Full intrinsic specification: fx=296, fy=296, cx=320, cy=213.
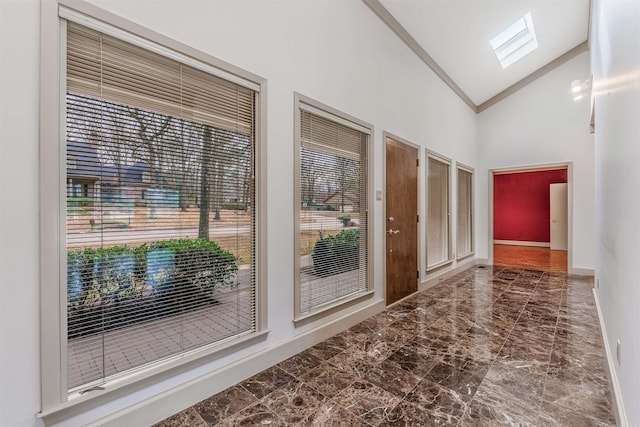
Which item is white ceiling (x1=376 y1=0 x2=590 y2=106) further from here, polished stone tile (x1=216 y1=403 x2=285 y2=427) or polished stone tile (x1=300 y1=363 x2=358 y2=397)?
polished stone tile (x1=216 y1=403 x2=285 y2=427)

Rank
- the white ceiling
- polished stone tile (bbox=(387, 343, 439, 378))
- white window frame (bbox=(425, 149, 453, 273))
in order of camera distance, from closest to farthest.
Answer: polished stone tile (bbox=(387, 343, 439, 378)) → the white ceiling → white window frame (bbox=(425, 149, 453, 273))

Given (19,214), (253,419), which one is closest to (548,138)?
(253,419)

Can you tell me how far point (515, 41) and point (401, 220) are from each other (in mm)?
3870

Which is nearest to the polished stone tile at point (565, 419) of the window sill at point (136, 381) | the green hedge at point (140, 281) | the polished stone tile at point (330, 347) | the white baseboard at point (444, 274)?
the polished stone tile at point (330, 347)

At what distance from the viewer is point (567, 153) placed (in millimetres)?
5766

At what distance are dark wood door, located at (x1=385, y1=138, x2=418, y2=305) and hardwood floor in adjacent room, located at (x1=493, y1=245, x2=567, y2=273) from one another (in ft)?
11.9

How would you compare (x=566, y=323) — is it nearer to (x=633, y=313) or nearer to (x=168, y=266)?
(x=633, y=313)

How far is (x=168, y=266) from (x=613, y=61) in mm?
3325

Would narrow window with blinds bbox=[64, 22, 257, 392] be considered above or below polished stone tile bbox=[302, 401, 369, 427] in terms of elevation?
above

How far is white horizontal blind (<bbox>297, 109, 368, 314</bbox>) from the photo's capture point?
2.76m

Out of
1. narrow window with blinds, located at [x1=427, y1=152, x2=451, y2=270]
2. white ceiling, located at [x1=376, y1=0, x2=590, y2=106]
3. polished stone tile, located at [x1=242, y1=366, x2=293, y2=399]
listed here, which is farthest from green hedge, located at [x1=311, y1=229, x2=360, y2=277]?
white ceiling, located at [x1=376, y1=0, x2=590, y2=106]

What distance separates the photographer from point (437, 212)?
5.36 meters

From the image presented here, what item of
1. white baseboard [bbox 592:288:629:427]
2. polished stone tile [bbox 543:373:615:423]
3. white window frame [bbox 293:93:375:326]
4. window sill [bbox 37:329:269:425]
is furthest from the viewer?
white window frame [bbox 293:93:375:326]

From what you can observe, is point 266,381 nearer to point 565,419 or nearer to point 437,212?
point 565,419
